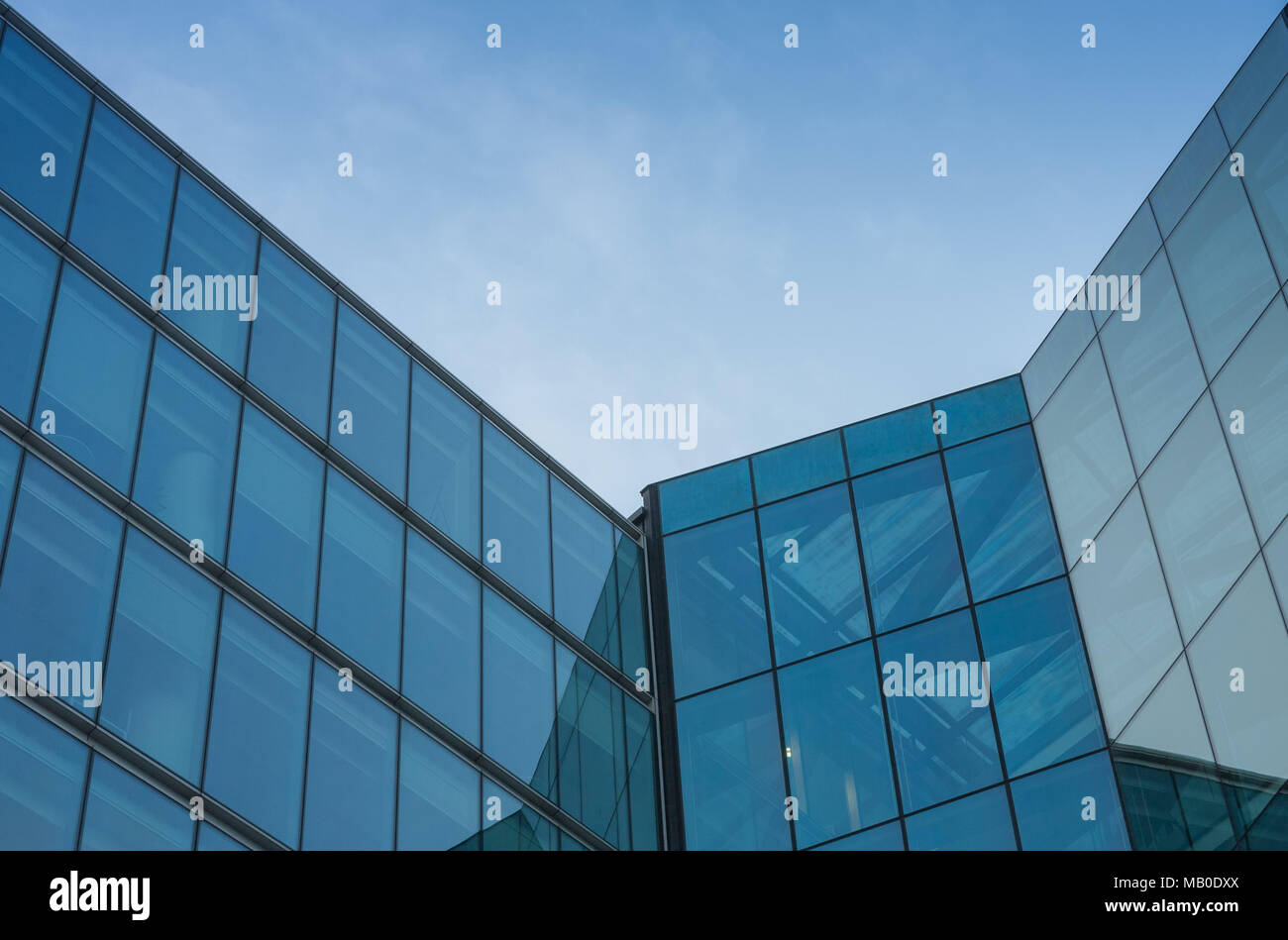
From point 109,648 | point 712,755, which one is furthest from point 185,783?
point 712,755

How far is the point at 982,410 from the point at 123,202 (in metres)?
14.3

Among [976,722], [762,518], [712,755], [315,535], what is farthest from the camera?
[762,518]

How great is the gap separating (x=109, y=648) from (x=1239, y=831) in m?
12.9

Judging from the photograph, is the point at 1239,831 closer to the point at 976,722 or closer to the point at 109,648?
the point at 976,722

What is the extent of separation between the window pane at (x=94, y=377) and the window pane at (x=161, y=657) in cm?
104

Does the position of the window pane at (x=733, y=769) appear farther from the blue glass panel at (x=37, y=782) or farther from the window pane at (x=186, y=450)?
the blue glass panel at (x=37, y=782)

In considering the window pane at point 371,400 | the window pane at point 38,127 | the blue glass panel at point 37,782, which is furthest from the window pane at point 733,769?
the window pane at point 38,127

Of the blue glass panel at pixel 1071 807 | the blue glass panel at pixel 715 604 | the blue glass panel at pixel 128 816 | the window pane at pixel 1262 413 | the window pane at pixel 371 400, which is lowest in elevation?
the blue glass panel at pixel 128 816

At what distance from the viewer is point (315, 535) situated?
67.1 ft

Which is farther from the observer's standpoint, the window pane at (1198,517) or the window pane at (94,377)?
the window pane at (1198,517)

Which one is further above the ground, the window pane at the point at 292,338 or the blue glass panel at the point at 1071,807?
the window pane at the point at 292,338

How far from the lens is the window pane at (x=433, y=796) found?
1964cm

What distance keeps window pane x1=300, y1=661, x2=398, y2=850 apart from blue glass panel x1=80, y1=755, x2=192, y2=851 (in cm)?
197

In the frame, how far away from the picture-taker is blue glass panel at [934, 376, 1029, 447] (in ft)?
84.5
